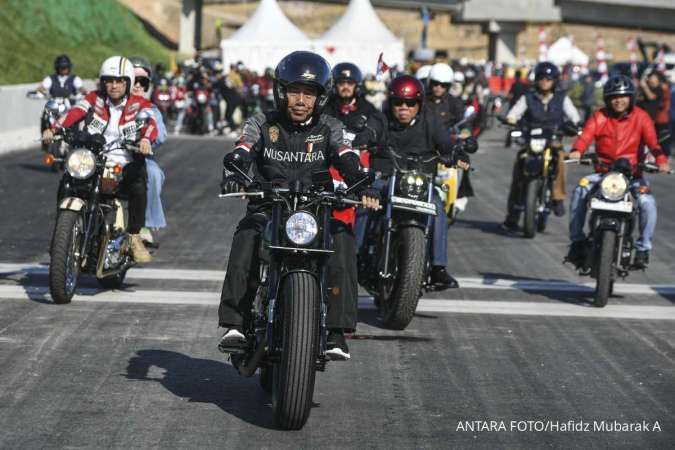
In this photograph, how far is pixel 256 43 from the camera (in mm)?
56688

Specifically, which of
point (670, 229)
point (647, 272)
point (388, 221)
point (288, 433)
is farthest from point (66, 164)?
point (670, 229)

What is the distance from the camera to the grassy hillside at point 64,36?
45.7 m

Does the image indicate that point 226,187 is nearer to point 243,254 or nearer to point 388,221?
point 243,254

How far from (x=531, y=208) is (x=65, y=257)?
289 inches

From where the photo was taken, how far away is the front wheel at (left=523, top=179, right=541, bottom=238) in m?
16.8

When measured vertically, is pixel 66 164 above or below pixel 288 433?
above

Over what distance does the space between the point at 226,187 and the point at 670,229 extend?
1175 centimetres

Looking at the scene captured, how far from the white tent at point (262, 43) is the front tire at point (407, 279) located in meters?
46.1

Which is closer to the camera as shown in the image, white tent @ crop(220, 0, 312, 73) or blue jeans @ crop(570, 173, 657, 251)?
blue jeans @ crop(570, 173, 657, 251)

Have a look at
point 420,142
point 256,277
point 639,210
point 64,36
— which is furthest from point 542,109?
point 64,36

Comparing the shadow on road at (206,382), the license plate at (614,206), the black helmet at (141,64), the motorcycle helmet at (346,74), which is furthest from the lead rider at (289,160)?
the black helmet at (141,64)

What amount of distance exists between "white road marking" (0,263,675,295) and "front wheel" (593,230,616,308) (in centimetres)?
101

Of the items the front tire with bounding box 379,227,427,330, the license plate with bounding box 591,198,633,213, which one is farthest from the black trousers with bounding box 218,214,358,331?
the license plate with bounding box 591,198,633,213

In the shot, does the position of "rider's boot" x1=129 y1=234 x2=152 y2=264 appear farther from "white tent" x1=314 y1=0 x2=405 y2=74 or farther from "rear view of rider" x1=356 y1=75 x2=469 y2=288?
"white tent" x1=314 y1=0 x2=405 y2=74
